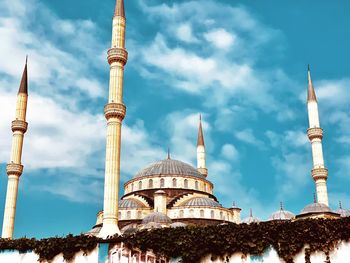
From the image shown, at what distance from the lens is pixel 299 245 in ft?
43.0

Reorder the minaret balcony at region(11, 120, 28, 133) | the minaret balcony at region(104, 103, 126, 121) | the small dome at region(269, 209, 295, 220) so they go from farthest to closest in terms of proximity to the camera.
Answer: the small dome at region(269, 209, 295, 220), the minaret balcony at region(11, 120, 28, 133), the minaret balcony at region(104, 103, 126, 121)

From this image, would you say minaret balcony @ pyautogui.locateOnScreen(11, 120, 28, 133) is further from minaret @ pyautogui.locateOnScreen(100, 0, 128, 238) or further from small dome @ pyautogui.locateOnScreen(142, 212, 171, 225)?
small dome @ pyautogui.locateOnScreen(142, 212, 171, 225)

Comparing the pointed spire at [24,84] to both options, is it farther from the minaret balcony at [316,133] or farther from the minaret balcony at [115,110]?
the minaret balcony at [316,133]

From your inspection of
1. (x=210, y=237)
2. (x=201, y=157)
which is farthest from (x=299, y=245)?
(x=201, y=157)

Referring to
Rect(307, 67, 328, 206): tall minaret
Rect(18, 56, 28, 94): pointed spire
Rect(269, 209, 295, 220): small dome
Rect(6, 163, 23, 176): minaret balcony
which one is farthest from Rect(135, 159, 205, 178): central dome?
Rect(6, 163, 23, 176): minaret balcony

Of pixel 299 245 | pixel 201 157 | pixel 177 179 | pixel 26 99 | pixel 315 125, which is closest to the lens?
pixel 299 245

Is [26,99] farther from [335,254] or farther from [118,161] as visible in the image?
[335,254]

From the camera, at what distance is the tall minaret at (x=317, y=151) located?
35.0m

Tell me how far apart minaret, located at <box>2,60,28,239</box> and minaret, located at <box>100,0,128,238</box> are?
27.9 feet

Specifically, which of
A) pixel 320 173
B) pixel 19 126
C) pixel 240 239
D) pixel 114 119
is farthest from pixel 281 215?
pixel 240 239

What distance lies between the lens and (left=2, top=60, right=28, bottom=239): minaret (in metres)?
29.3

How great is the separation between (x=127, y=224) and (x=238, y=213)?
11620 millimetres

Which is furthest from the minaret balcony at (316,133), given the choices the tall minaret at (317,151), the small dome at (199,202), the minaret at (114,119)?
the minaret at (114,119)

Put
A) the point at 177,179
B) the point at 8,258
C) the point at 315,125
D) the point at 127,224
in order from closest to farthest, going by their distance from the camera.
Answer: the point at 8,258 → the point at 315,125 → the point at 127,224 → the point at 177,179
